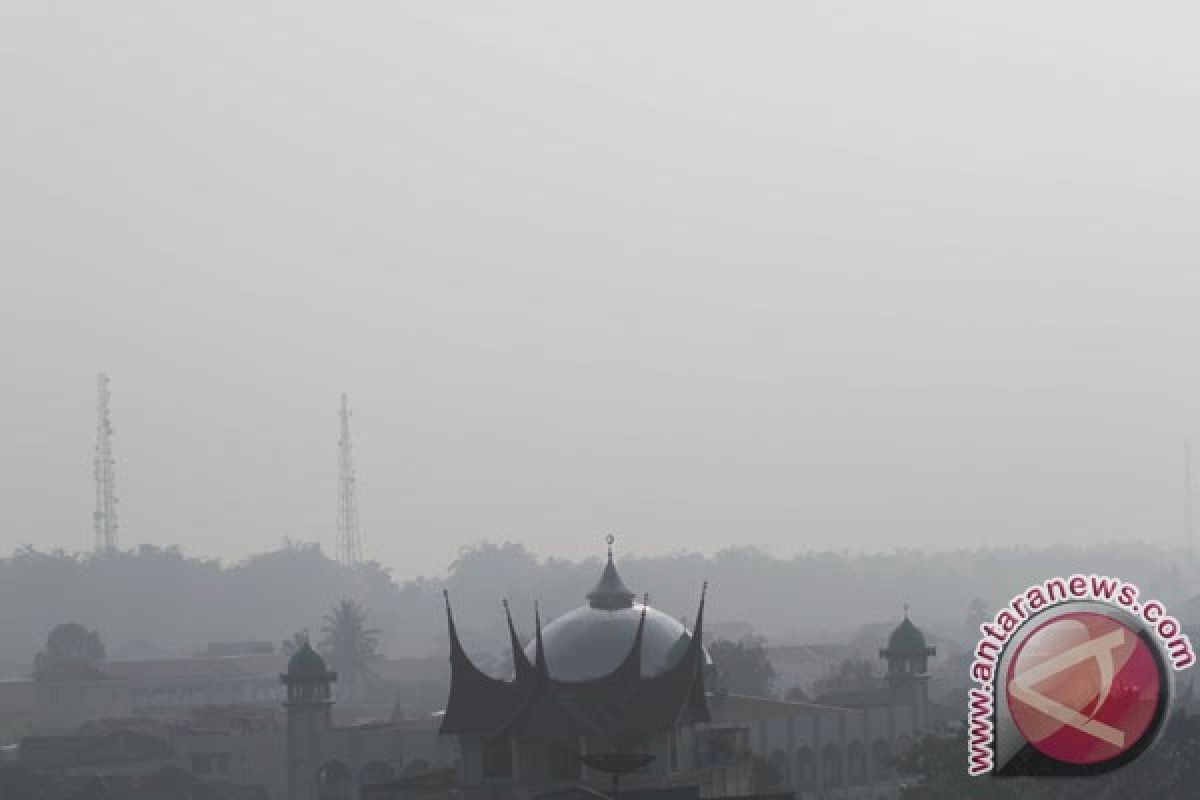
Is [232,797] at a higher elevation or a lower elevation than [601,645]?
lower

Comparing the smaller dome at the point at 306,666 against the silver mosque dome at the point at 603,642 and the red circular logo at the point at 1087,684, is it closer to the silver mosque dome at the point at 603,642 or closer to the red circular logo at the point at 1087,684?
the silver mosque dome at the point at 603,642

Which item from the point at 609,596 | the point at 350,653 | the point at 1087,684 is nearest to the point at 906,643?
the point at 609,596

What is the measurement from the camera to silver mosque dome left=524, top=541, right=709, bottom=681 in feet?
212

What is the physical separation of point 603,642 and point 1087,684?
1426 inches

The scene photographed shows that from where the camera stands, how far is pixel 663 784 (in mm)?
62688

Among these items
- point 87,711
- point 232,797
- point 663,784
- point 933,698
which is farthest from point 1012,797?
point 87,711

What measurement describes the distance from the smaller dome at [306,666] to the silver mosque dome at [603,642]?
16091mm

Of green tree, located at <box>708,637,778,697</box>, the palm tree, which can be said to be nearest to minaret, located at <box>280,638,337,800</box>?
green tree, located at <box>708,637,778,697</box>

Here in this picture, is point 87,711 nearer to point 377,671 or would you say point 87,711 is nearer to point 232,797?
point 377,671

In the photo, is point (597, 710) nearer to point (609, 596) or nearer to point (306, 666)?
point (609, 596)

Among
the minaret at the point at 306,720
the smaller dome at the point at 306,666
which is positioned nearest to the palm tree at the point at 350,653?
the smaller dome at the point at 306,666

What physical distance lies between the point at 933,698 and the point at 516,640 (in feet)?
260

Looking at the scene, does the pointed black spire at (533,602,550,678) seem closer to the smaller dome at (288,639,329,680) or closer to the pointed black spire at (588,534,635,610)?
the pointed black spire at (588,534,635,610)

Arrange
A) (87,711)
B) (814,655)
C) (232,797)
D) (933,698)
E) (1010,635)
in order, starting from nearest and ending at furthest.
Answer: (1010,635) < (232,797) < (933,698) < (87,711) < (814,655)
